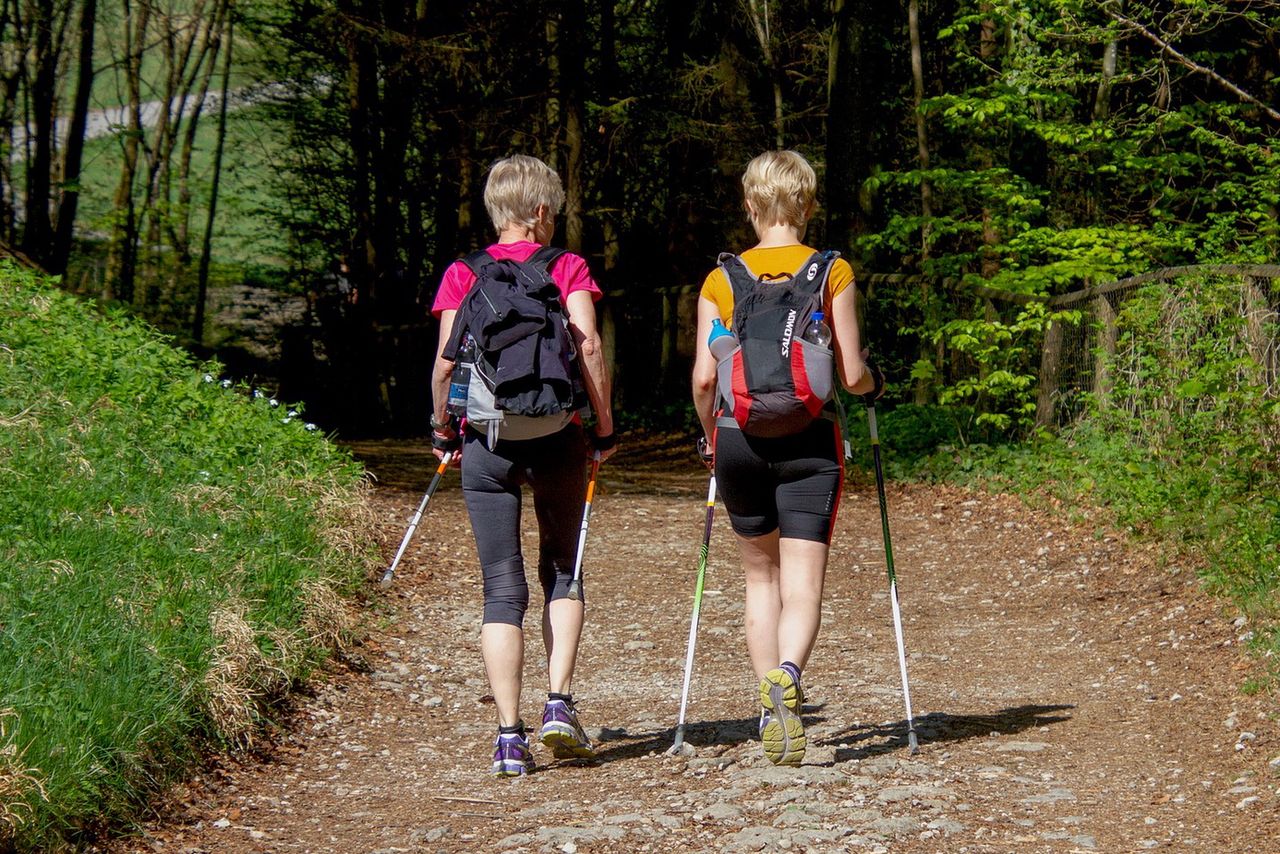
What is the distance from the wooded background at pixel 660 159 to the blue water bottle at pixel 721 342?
4.73 meters

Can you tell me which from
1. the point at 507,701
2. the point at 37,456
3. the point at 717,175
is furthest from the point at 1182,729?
the point at 717,175

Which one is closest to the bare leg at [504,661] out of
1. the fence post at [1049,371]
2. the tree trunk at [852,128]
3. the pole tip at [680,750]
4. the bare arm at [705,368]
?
the pole tip at [680,750]

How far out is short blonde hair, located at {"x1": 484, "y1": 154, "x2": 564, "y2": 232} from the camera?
4.60m

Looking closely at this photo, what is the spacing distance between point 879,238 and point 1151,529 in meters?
5.59

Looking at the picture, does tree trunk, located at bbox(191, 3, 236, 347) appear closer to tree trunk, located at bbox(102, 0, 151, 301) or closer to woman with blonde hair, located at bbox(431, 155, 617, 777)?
tree trunk, located at bbox(102, 0, 151, 301)

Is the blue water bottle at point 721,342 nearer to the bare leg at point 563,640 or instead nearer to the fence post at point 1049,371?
the bare leg at point 563,640

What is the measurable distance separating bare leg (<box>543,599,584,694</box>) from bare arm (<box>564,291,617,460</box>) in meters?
0.71

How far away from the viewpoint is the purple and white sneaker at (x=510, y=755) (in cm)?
469

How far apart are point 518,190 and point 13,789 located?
2.40 metres

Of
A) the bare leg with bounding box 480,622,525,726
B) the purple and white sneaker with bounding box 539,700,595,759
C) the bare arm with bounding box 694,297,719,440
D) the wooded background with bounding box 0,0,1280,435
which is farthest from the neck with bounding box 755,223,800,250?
the wooded background with bounding box 0,0,1280,435

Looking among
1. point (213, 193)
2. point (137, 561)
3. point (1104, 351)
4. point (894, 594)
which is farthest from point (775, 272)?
point (213, 193)

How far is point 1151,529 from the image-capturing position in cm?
810

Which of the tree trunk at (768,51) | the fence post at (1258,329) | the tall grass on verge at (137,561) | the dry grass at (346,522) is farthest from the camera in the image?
the tree trunk at (768,51)

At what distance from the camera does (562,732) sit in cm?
467
